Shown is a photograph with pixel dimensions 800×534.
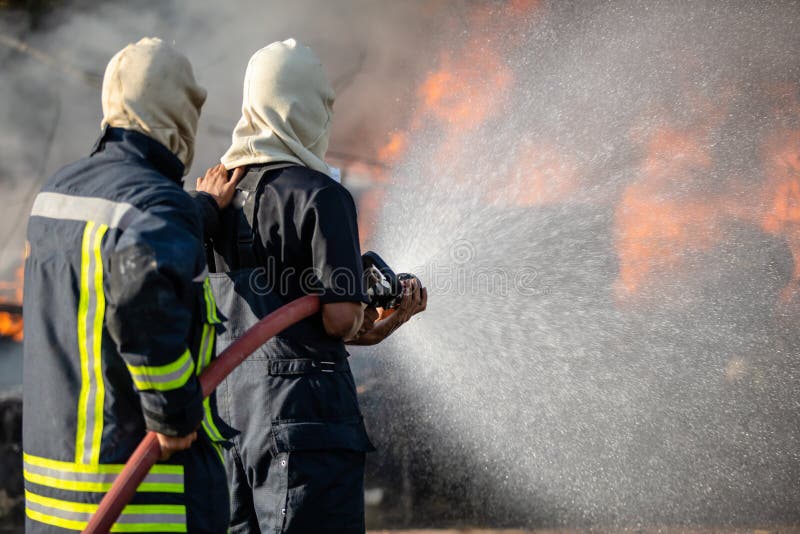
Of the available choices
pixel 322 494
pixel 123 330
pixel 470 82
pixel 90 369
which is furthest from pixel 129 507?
pixel 470 82

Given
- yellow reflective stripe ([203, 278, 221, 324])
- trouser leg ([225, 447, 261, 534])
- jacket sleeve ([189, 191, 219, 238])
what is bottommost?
trouser leg ([225, 447, 261, 534])

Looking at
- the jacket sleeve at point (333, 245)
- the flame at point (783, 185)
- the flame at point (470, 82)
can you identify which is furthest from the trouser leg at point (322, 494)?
the flame at point (783, 185)

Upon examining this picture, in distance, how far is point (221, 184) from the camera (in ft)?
9.21

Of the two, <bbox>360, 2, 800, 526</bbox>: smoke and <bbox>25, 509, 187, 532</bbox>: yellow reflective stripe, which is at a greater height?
<bbox>360, 2, 800, 526</bbox>: smoke

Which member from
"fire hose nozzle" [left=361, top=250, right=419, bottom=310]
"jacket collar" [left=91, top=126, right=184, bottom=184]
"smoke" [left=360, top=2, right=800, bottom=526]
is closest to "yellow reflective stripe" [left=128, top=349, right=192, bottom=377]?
"jacket collar" [left=91, top=126, right=184, bottom=184]

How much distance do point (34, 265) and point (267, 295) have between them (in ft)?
2.52

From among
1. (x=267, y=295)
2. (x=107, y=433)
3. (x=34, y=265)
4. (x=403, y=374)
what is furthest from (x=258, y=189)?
(x=403, y=374)

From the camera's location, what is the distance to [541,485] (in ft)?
16.8

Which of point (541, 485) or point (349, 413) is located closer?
point (349, 413)

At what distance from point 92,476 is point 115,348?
328 mm

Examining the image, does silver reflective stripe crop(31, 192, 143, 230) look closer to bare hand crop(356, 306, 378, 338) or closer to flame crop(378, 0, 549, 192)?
bare hand crop(356, 306, 378, 338)

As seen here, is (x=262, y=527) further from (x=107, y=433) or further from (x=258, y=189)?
(x=258, y=189)

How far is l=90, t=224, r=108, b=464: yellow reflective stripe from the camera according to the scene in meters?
1.98

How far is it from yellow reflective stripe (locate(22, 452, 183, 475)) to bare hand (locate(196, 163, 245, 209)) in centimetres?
105
